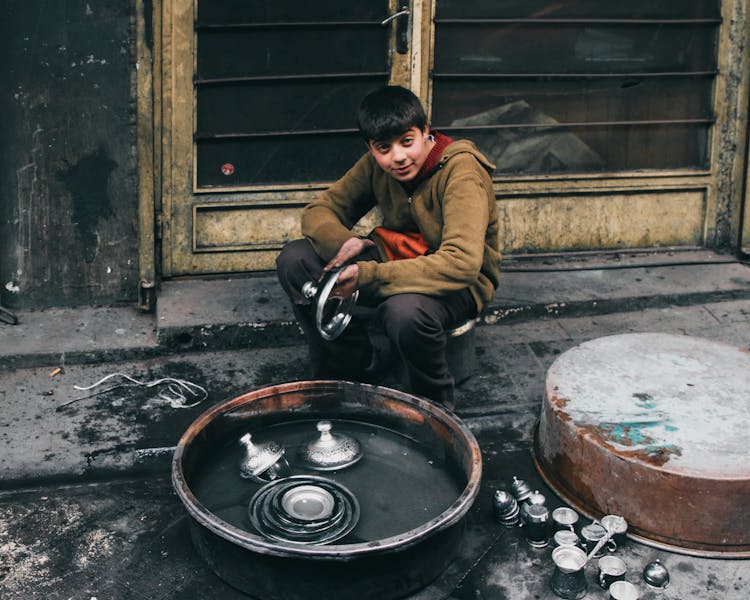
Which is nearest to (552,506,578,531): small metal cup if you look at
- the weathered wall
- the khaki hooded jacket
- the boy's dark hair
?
the khaki hooded jacket

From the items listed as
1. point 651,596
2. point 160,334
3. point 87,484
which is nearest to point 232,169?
point 160,334

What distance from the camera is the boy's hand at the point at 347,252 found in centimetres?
377

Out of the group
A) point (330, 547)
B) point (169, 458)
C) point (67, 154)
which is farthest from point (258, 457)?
point (67, 154)

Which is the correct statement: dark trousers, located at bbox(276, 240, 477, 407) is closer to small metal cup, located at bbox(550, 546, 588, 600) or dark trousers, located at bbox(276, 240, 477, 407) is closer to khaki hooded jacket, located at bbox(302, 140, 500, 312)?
khaki hooded jacket, located at bbox(302, 140, 500, 312)

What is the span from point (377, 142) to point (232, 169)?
62.9 inches

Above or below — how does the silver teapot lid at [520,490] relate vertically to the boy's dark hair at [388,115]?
below

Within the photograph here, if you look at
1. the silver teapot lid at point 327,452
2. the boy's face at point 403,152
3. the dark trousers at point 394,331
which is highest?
the boy's face at point 403,152

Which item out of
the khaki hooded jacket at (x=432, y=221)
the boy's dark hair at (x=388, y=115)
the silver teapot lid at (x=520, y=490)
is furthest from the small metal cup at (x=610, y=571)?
the boy's dark hair at (x=388, y=115)

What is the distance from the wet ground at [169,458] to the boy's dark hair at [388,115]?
1.33m

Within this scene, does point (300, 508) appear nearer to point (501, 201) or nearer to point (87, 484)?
point (87, 484)

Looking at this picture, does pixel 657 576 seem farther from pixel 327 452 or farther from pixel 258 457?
pixel 258 457

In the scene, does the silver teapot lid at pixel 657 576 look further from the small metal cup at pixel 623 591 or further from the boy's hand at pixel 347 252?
the boy's hand at pixel 347 252

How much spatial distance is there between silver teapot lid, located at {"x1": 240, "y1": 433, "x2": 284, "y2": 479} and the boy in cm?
62

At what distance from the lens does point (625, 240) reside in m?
5.71
